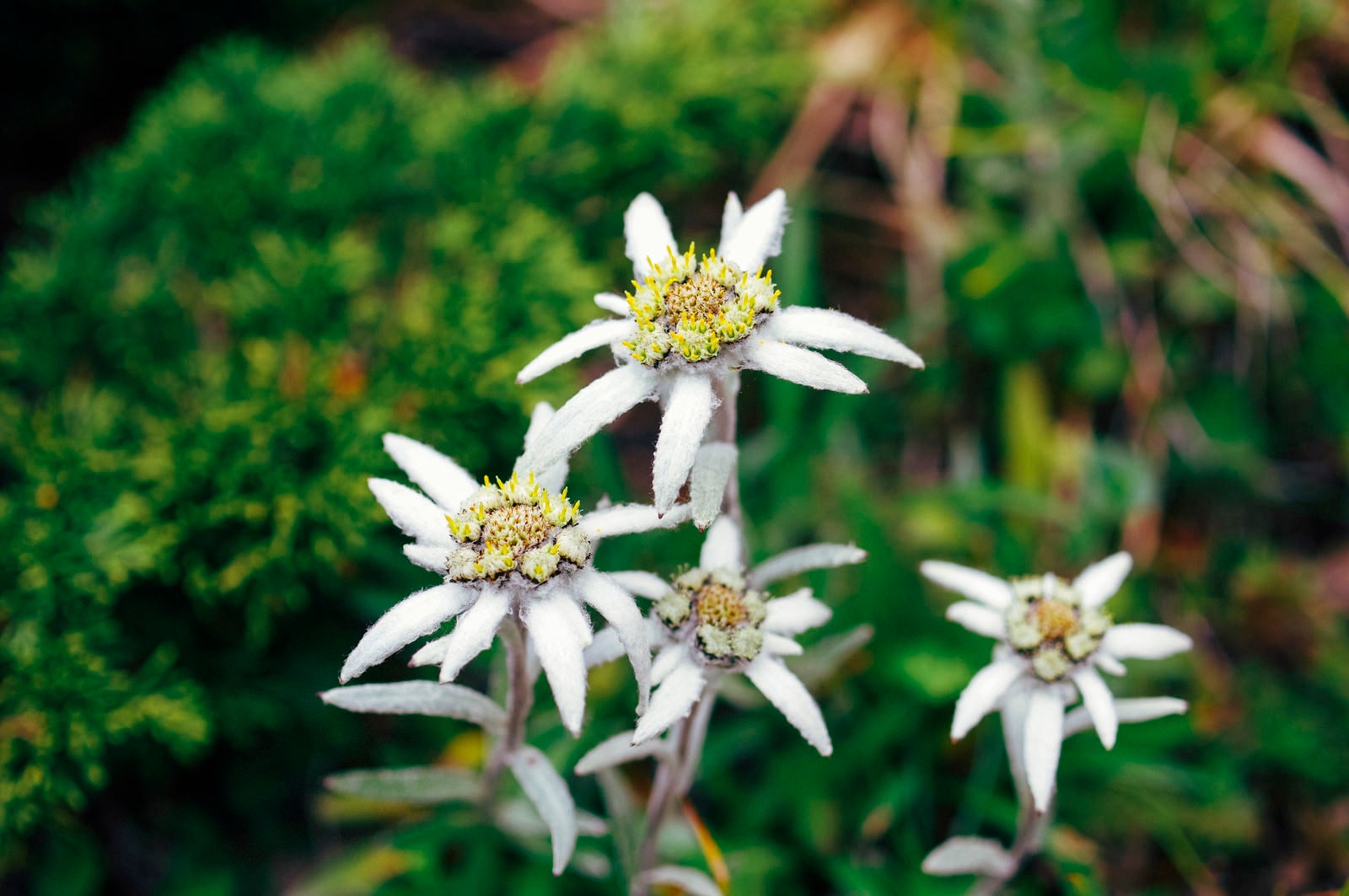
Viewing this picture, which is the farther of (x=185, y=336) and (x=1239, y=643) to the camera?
(x=1239, y=643)

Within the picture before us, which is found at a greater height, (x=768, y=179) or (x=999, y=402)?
(x=768, y=179)

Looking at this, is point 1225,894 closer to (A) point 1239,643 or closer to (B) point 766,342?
(A) point 1239,643

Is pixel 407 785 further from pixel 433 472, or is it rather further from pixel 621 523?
pixel 621 523

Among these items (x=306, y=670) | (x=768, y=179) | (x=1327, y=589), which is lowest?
(x=306, y=670)

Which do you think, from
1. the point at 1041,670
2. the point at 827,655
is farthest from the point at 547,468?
the point at 1041,670

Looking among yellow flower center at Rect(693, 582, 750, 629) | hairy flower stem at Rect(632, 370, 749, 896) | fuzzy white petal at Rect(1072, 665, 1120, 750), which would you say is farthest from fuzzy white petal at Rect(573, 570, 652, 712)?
fuzzy white petal at Rect(1072, 665, 1120, 750)

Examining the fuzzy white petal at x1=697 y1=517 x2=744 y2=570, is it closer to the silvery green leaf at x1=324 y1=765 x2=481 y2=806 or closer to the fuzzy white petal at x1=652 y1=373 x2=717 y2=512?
the fuzzy white petal at x1=652 y1=373 x2=717 y2=512

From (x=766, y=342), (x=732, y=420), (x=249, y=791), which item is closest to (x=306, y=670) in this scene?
(x=249, y=791)

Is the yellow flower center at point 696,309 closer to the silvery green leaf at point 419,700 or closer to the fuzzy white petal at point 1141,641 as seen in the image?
the silvery green leaf at point 419,700
